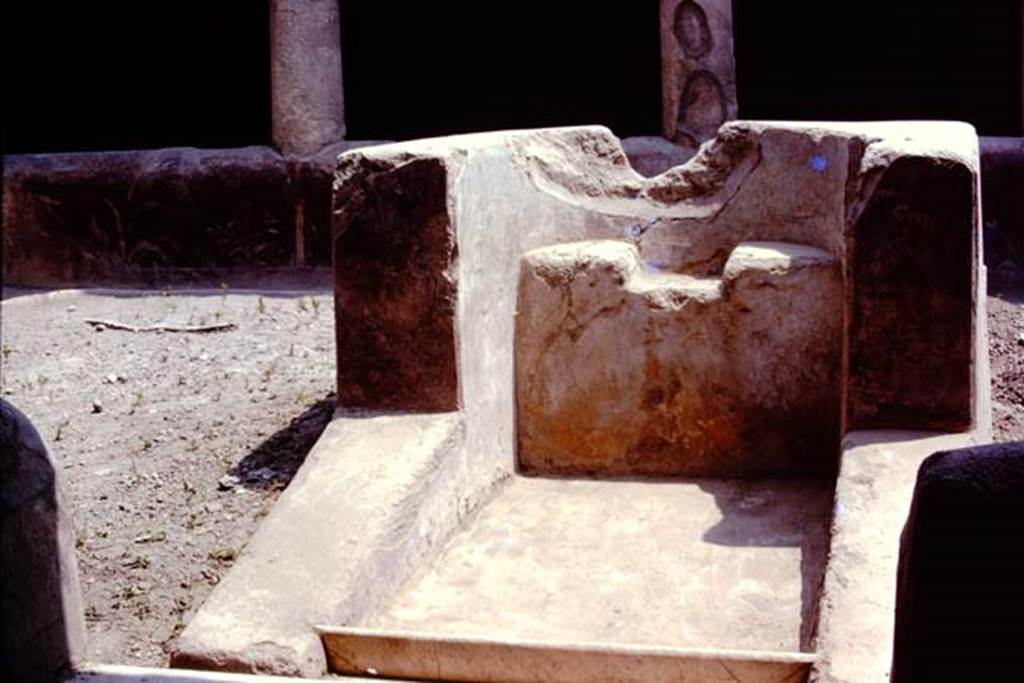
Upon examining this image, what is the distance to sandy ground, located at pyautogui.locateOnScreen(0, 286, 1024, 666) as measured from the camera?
3990mm

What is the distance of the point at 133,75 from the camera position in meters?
10.1

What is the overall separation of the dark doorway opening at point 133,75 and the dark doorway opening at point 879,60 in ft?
10.5

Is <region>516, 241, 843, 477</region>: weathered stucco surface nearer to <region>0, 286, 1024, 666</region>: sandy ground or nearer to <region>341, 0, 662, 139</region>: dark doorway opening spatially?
<region>0, 286, 1024, 666</region>: sandy ground

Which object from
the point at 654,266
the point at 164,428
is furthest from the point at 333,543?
the point at 654,266

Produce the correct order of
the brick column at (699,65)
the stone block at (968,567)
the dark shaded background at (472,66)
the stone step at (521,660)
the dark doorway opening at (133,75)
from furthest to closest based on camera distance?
the dark doorway opening at (133,75) < the dark shaded background at (472,66) < the brick column at (699,65) < the stone step at (521,660) < the stone block at (968,567)

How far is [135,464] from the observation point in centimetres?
467

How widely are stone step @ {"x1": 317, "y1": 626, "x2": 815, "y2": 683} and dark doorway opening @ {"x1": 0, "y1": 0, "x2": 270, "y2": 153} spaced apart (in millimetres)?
6963

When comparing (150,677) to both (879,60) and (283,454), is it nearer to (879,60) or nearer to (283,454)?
(283,454)

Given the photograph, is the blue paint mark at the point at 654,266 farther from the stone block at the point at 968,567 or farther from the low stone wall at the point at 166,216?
the low stone wall at the point at 166,216

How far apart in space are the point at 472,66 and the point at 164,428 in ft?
19.0

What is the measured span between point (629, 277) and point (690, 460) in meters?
0.60

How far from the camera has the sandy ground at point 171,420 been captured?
3.99m

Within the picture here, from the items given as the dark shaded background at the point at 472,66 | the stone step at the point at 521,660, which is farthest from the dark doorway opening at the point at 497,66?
the stone step at the point at 521,660

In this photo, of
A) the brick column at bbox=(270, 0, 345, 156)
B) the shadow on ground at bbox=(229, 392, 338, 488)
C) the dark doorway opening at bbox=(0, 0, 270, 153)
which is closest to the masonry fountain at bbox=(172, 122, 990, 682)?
the shadow on ground at bbox=(229, 392, 338, 488)
